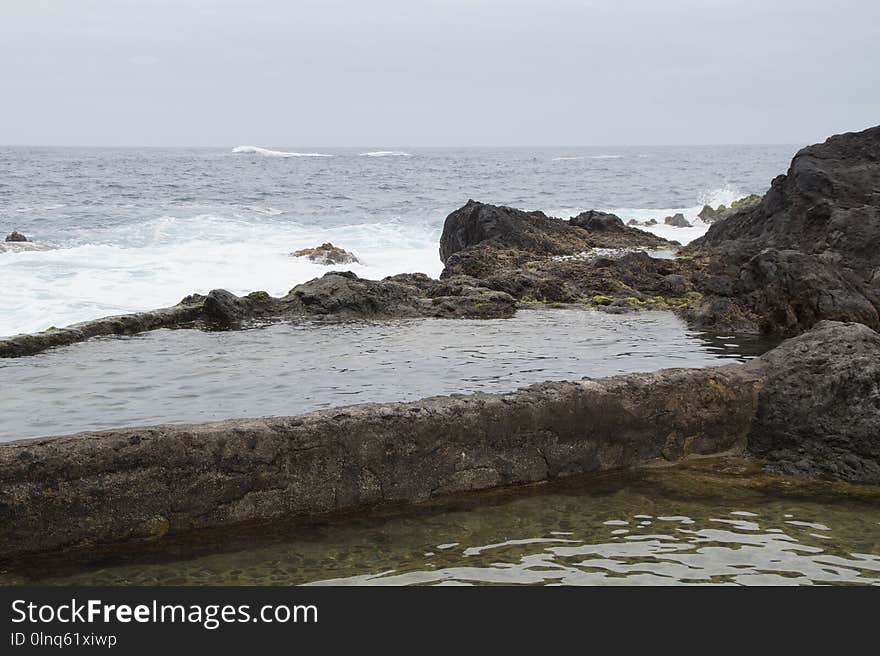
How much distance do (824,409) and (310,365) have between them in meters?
4.28

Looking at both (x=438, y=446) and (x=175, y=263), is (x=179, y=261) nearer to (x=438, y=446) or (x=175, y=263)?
(x=175, y=263)

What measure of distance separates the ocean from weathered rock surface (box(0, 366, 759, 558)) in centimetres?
1107

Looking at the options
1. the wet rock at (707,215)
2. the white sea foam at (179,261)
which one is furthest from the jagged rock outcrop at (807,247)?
the wet rock at (707,215)

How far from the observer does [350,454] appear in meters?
5.04

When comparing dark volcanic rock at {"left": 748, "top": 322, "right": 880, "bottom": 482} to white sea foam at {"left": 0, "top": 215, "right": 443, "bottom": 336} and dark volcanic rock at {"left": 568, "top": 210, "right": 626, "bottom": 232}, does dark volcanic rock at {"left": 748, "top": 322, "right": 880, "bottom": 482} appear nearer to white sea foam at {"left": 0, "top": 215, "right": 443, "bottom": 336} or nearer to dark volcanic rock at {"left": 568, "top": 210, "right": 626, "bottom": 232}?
dark volcanic rock at {"left": 568, "top": 210, "right": 626, "bottom": 232}

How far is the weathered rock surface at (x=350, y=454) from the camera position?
446 cm

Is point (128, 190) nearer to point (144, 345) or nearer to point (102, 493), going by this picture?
point (144, 345)

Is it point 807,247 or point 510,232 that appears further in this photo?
point 510,232

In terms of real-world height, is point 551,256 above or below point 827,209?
below

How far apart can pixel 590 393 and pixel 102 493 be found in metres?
2.99

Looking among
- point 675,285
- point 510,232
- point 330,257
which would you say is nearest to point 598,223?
point 510,232
